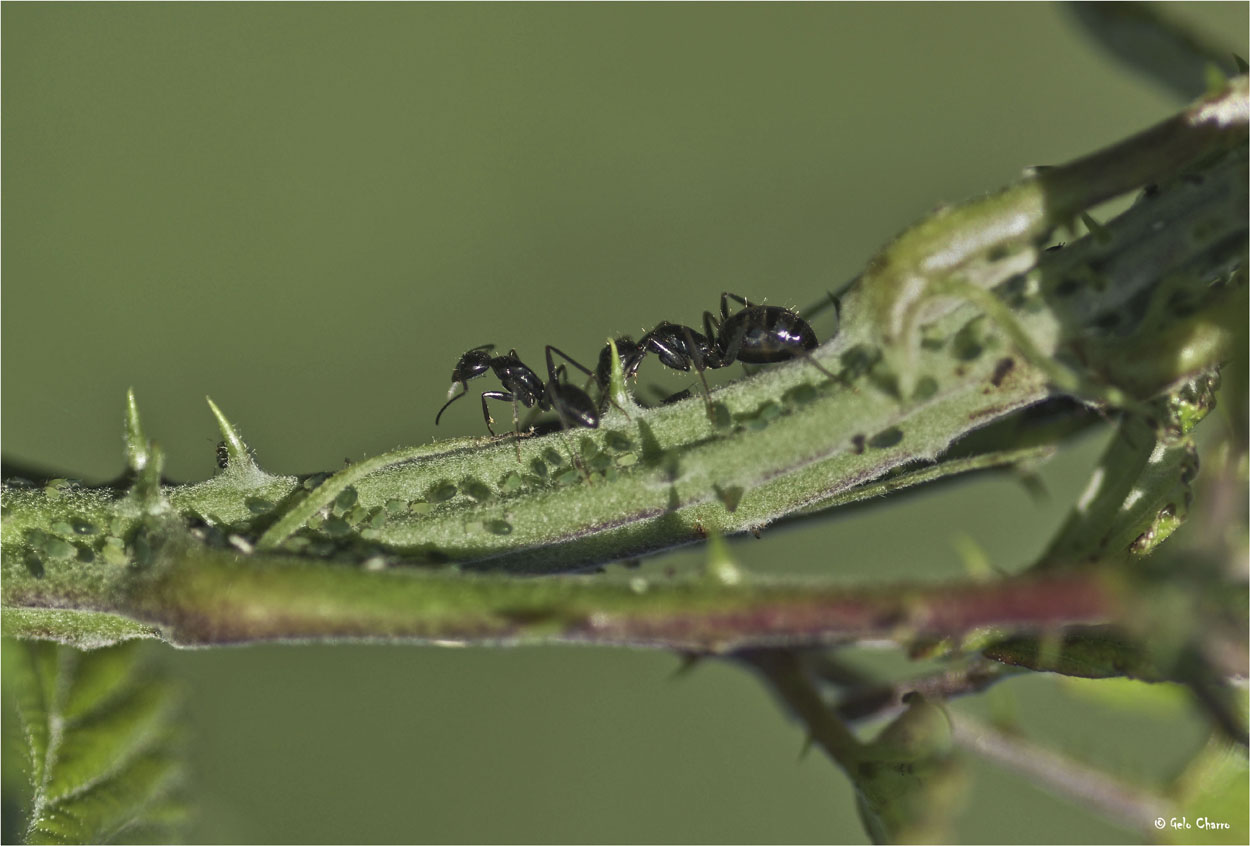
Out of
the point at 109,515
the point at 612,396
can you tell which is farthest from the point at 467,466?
the point at 109,515

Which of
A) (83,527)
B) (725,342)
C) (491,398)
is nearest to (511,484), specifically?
(83,527)

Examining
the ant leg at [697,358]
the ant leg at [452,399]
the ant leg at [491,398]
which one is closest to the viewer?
the ant leg at [697,358]

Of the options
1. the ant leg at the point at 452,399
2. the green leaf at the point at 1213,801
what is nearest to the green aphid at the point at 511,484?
the green leaf at the point at 1213,801

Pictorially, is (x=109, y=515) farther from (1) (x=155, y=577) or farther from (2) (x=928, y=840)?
(2) (x=928, y=840)

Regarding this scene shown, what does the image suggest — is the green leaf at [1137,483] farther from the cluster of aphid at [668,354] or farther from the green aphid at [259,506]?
the green aphid at [259,506]

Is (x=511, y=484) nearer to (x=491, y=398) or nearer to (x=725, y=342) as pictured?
(x=725, y=342)
